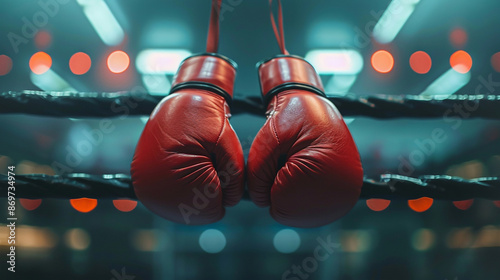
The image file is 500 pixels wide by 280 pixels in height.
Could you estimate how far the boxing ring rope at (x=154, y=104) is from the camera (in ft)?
2.16

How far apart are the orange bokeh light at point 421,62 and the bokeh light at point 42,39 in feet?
Answer: 7.36

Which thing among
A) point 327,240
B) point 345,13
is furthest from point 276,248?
point 345,13

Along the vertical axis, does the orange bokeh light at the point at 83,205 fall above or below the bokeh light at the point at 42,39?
below

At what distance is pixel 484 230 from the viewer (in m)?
1.12

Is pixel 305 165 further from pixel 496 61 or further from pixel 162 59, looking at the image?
pixel 496 61

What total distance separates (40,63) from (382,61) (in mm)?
2102

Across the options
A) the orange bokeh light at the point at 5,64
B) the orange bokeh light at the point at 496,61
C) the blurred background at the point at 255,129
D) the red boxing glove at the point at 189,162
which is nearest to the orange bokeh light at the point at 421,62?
the blurred background at the point at 255,129

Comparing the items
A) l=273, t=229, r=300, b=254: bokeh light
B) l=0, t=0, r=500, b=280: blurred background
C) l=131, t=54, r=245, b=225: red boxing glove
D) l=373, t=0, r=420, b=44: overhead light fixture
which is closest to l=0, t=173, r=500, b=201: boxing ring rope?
l=131, t=54, r=245, b=225: red boxing glove

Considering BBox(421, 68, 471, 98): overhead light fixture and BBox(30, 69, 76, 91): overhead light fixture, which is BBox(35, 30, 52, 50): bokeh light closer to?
BBox(30, 69, 76, 91): overhead light fixture

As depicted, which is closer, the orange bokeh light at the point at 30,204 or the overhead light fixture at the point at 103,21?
the orange bokeh light at the point at 30,204

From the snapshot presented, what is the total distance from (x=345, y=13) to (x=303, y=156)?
1451 mm

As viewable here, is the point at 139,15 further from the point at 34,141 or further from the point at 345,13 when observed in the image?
the point at 345,13

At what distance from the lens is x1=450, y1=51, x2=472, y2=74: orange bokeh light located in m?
1.41

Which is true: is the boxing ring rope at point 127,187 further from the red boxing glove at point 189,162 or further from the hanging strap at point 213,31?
the hanging strap at point 213,31
